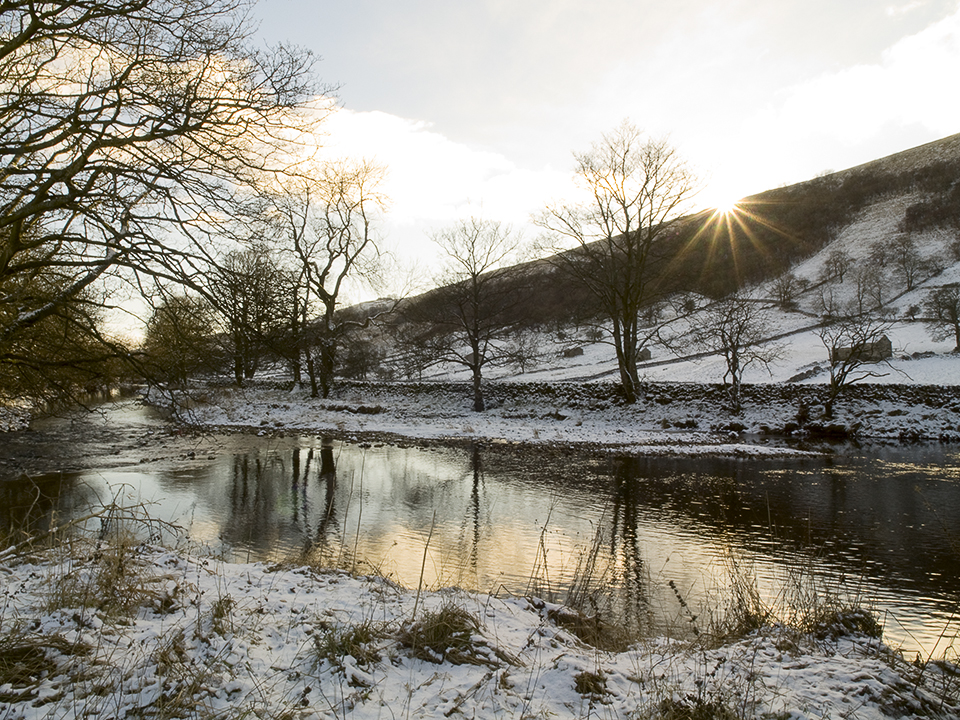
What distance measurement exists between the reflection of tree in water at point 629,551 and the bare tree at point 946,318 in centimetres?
2696

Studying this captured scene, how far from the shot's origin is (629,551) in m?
8.41

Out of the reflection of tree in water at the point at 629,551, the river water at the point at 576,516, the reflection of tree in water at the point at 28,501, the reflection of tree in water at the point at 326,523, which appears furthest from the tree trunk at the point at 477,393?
the reflection of tree in water at the point at 28,501

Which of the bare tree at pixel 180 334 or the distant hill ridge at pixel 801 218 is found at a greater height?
the distant hill ridge at pixel 801 218

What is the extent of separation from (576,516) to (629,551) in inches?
70.9

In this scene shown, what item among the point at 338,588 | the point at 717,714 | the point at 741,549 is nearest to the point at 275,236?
the point at 338,588

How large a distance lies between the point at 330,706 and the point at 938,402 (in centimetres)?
2482

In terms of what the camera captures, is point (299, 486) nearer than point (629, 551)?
No

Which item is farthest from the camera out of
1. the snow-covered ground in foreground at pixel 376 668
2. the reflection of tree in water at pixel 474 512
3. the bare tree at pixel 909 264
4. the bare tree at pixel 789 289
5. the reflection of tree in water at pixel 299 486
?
the bare tree at pixel 789 289

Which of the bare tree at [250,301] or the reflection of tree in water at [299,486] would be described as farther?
the reflection of tree in water at [299,486]

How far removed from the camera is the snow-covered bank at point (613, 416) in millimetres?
19469

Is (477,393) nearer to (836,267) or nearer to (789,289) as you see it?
(789,289)

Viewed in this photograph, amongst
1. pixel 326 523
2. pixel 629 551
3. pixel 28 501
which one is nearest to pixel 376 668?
pixel 629 551

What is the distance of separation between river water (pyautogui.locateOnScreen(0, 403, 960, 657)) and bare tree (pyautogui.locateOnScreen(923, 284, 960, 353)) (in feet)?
56.4

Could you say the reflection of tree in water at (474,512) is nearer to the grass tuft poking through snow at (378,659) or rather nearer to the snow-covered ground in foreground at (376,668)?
the grass tuft poking through snow at (378,659)
